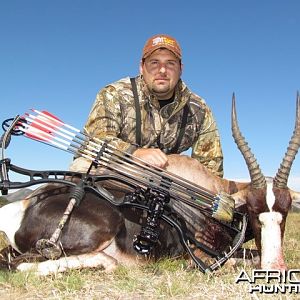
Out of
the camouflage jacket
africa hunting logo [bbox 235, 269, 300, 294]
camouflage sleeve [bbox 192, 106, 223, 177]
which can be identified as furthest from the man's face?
africa hunting logo [bbox 235, 269, 300, 294]

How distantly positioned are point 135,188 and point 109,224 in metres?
0.39

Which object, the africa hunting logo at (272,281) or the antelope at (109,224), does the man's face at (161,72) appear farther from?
the africa hunting logo at (272,281)

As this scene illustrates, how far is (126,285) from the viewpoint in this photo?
3529 mm

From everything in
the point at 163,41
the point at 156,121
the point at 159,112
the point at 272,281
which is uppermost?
the point at 163,41

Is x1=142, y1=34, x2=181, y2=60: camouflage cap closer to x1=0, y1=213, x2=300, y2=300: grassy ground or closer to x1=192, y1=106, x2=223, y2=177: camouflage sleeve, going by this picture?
x1=192, y1=106, x2=223, y2=177: camouflage sleeve

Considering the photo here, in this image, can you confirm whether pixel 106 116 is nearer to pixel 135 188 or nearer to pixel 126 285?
pixel 135 188

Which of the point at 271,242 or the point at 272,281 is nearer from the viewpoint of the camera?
the point at 272,281

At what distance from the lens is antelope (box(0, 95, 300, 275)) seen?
4.05 metres

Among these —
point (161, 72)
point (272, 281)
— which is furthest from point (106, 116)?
point (272, 281)

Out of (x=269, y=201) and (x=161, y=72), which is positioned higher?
(x=161, y=72)

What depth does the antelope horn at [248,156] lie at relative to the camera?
14.6 feet

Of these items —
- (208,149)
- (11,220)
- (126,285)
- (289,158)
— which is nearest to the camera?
(126,285)

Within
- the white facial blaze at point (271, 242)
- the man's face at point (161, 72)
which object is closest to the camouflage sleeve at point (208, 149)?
the man's face at point (161, 72)

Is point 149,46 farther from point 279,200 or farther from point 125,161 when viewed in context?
point 279,200
